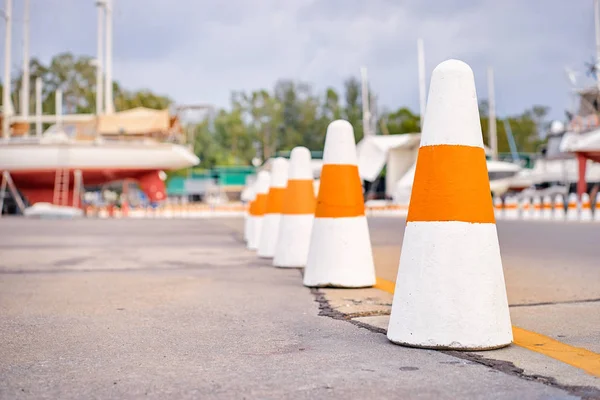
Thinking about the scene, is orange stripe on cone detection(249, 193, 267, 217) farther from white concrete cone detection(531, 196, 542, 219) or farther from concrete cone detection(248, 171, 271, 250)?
white concrete cone detection(531, 196, 542, 219)

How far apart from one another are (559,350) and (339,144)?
10.8ft

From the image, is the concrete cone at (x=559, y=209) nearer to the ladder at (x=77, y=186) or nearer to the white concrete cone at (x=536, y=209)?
the white concrete cone at (x=536, y=209)

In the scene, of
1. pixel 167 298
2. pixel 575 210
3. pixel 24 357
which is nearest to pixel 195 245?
pixel 167 298

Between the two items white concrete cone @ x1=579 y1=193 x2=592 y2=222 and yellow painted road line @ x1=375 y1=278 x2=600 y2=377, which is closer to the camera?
yellow painted road line @ x1=375 y1=278 x2=600 y2=377

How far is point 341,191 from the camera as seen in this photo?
6871 millimetres

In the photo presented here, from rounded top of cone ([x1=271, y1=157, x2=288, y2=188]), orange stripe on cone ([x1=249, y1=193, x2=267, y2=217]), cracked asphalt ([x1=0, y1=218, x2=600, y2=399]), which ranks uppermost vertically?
rounded top of cone ([x1=271, y1=157, x2=288, y2=188])

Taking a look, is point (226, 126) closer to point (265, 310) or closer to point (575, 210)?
point (575, 210)

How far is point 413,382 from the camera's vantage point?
3.18m

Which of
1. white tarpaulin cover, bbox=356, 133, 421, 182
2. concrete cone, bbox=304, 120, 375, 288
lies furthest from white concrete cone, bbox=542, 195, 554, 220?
white tarpaulin cover, bbox=356, 133, 421, 182

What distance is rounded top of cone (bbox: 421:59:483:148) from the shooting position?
438 cm

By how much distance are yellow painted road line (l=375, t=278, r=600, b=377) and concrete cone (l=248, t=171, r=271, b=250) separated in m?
8.67

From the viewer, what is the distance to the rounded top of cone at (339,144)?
22.4ft

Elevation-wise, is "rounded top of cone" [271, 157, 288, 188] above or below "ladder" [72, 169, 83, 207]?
above

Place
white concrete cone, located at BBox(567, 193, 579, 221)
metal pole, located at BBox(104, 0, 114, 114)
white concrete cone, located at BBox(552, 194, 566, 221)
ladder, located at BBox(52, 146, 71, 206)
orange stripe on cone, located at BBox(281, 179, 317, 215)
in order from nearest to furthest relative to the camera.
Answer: orange stripe on cone, located at BBox(281, 179, 317, 215), white concrete cone, located at BBox(567, 193, 579, 221), white concrete cone, located at BBox(552, 194, 566, 221), ladder, located at BBox(52, 146, 71, 206), metal pole, located at BBox(104, 0, 114, 114)
